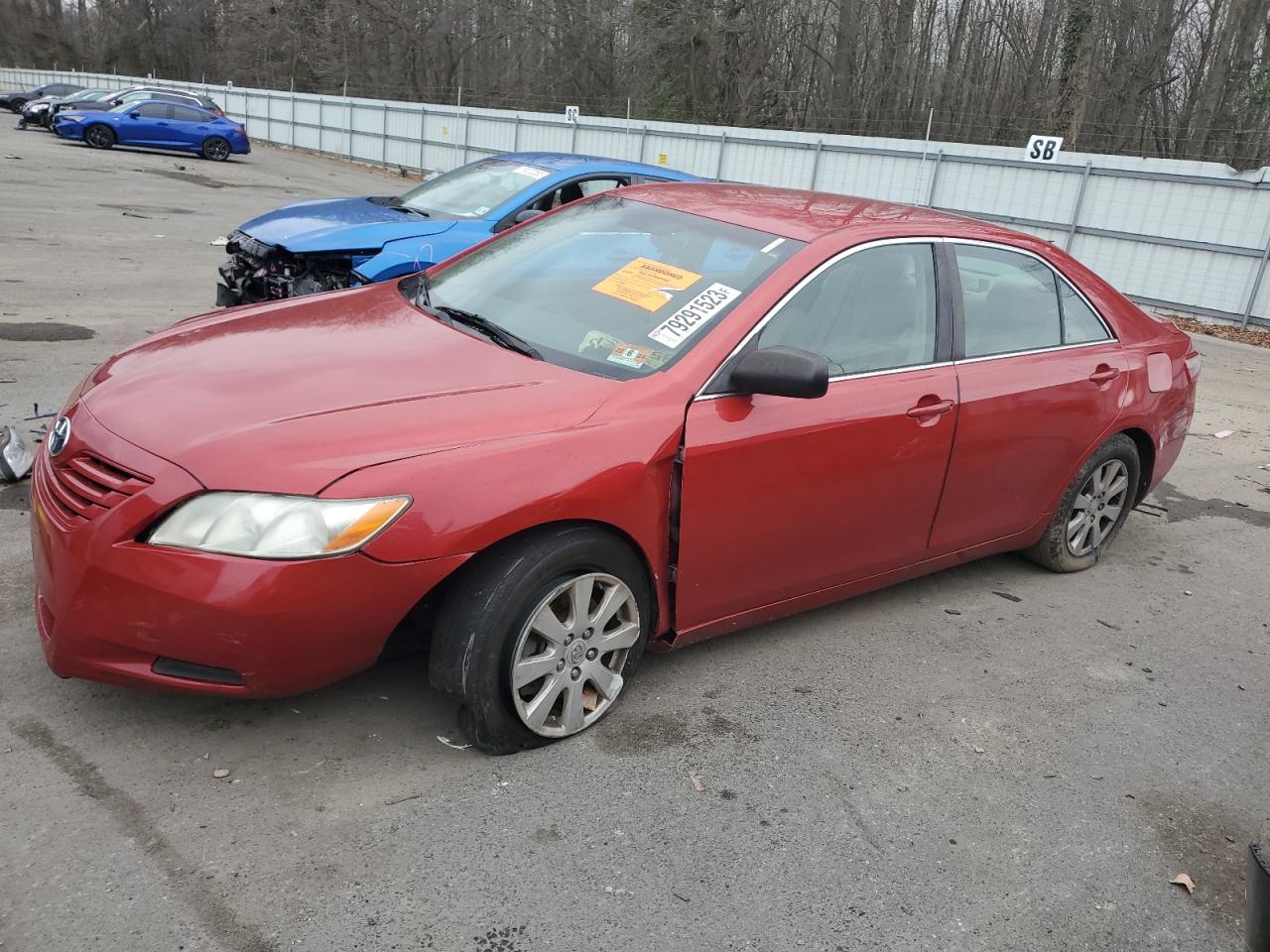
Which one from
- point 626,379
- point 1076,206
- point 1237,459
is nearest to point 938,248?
point 626,379

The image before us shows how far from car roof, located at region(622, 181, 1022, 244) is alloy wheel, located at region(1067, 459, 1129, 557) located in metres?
1.21

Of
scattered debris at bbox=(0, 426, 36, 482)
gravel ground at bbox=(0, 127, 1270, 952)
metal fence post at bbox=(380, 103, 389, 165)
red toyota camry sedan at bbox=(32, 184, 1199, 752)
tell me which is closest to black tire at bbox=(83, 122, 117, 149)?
metal fence post at bbox=(380, 103, 389, 165)

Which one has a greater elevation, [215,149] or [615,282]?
[615,282]

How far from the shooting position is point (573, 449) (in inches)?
120

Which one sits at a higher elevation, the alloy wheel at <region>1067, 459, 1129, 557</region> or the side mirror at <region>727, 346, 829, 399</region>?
the side mirror at <region>727, 346, 829, 399</region>

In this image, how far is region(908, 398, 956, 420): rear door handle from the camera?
12.7 feet

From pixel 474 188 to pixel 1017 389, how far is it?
5.31 meters

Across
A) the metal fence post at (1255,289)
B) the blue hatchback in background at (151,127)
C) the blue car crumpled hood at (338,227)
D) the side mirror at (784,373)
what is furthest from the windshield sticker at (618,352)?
the blue hatchback in background at (151,127)

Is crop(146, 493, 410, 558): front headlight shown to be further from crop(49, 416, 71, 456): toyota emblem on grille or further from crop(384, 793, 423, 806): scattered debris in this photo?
crop(384, 793, 423, 806): scattered debris

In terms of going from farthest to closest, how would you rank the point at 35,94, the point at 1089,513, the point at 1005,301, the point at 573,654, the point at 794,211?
the point at 35,94 → the point at 1089,513 → the point at 1005,301 → the point at 794,211 → the point at 573,654

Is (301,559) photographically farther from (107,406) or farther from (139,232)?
(139,232)

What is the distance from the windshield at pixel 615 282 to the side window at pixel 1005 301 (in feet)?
3.00

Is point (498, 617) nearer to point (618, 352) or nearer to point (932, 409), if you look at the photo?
point (618, 352)

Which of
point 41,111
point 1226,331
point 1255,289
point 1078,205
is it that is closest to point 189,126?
point 41,111
